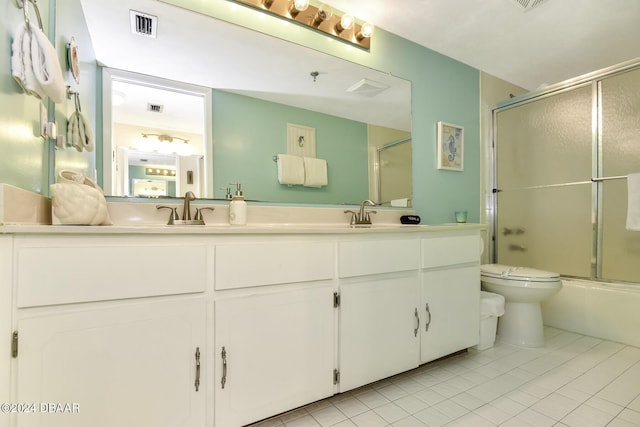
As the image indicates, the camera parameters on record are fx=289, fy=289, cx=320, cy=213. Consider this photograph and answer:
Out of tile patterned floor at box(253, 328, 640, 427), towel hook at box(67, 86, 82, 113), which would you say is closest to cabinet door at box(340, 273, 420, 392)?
tile patterned floor at box(253, 328, 640, 427)

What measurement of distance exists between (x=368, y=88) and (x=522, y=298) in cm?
173

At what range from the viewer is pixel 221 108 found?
4.96 ft

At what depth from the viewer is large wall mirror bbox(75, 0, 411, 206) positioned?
1305mm

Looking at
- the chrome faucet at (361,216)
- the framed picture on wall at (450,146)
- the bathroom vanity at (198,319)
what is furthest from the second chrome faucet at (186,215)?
the framed picture on wall at (450,146)

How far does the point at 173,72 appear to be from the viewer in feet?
4.61

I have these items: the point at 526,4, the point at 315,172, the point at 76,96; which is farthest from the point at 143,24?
the point at 526,4

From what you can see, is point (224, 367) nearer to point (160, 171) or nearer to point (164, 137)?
point (160, 171)

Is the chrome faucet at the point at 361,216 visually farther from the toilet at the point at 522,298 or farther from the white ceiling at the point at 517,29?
the white ceiling at the point at 517,29

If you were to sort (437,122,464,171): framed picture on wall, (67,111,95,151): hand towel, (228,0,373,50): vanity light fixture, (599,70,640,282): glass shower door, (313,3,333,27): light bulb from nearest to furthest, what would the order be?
(67,111,95,151): hand towel → (228,0,373,50): vanity light fixture → (313,3,333,27): light bulb → (599,70,640,282): glass shower door → (437,122,464,171): framed picture on wall

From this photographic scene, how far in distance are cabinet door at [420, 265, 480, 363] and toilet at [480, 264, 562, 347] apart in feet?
1.16

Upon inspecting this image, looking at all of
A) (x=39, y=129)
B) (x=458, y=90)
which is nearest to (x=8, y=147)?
(x=39, y=129)

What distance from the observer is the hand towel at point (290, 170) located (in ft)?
5.37

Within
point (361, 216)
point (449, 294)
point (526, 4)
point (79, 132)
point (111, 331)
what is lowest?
point (449, 294)

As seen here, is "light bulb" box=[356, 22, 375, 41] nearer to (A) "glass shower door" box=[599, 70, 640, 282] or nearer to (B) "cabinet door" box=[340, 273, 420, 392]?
(B) "cabinet door" box=[340, 273, 420, 392]
